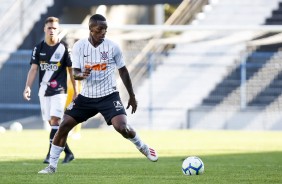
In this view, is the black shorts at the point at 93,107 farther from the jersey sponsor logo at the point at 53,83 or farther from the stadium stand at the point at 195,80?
the stadium stand at the point at 195,80

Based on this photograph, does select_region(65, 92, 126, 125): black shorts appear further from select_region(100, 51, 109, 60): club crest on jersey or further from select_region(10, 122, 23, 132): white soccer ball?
select_region(10, 122, 23, 132): white soccer ball

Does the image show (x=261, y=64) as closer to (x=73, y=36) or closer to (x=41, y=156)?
(x=73, y=36)

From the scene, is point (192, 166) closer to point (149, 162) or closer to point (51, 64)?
point (149, 162)

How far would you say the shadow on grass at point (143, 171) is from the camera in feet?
34.7

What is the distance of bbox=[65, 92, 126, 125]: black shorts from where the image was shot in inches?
455

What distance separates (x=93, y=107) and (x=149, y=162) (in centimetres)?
289

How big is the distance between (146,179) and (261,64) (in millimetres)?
20135

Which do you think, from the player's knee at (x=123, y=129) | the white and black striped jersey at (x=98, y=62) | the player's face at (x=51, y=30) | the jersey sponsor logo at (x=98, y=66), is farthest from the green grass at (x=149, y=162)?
the player's face at (x=51, y=30)

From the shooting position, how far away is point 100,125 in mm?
30625

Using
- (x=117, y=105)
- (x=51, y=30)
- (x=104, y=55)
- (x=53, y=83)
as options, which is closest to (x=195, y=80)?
(x=53, y=83)

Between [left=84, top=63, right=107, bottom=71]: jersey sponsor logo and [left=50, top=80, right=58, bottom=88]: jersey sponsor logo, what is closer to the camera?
[left=84, top=63, right=107, bottom=71]: jersey sponsor logo

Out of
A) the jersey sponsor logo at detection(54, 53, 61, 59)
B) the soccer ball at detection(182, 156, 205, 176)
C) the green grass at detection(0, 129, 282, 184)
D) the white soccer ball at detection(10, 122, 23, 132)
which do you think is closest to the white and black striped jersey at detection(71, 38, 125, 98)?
the green grass at detection(0, 129, 282, 184)

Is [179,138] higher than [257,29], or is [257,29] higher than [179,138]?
[257,29]

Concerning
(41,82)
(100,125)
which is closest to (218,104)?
(100,125)
